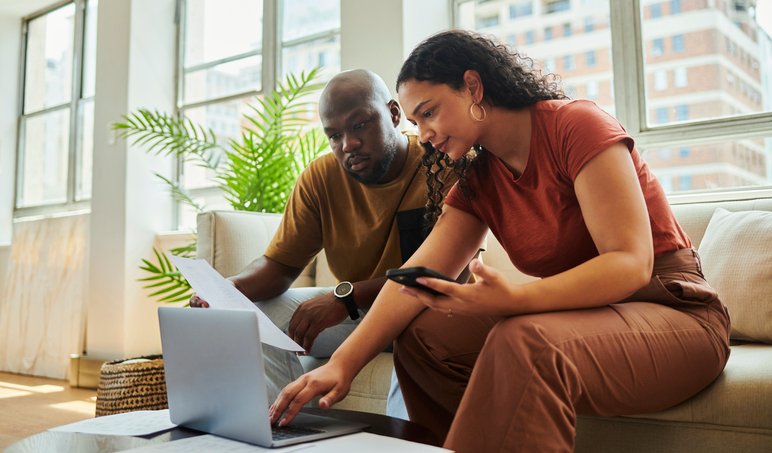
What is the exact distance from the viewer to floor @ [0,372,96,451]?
2.86 meters

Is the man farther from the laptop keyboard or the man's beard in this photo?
the laptop keyboard

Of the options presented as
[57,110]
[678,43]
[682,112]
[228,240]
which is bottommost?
[228,240]

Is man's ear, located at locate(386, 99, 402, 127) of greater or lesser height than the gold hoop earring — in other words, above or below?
above

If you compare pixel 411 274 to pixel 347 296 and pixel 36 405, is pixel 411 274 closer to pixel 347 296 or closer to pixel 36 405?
pixel 347 296

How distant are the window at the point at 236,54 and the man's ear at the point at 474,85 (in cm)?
258

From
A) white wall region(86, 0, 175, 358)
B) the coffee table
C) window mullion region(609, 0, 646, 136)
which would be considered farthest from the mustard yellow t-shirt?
white wall region(86, 0, 175, 358)

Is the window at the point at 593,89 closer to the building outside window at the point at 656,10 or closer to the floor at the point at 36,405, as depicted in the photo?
the building outside window at the point at 656,10

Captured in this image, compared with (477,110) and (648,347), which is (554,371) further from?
(477,110)

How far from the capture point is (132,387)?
2525 millimetres

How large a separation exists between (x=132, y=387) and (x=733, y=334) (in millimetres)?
1913

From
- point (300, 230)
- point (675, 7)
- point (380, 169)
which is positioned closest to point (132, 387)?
point (300, 230)

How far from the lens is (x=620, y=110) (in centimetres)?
279

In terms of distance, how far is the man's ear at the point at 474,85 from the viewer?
1.29 m

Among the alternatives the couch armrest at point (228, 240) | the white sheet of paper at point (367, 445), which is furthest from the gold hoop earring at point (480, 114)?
the couch armrest at point (228, 240)
